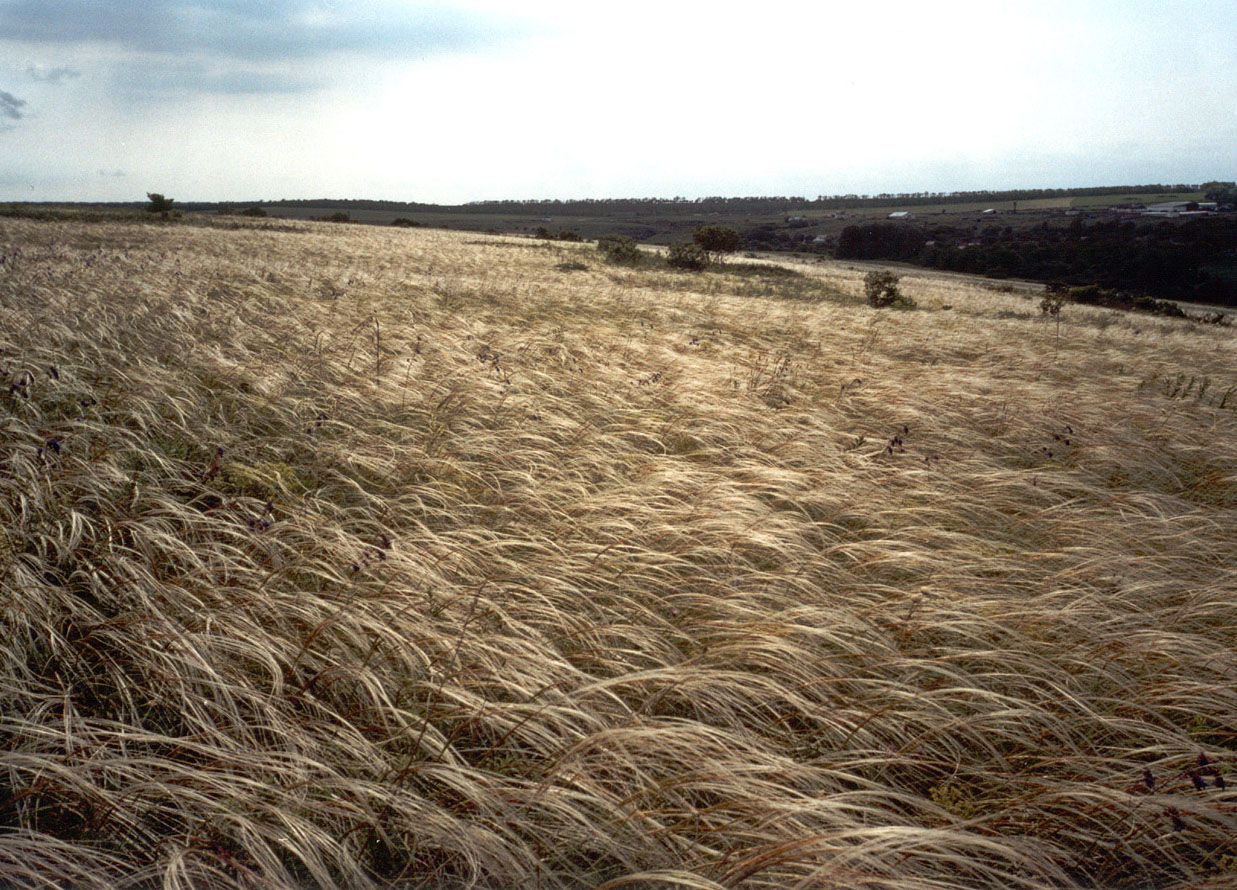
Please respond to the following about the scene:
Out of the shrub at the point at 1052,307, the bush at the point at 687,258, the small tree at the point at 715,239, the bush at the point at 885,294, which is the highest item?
the small tree at the point at 715,239

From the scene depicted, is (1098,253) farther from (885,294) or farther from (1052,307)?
(885,294)

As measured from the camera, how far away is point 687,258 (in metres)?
25.9

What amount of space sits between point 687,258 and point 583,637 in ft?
82.0

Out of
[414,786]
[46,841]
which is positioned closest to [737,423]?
[414,786]

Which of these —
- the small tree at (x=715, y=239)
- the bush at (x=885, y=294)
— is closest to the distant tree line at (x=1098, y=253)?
the small tree at (x=715, y=239)

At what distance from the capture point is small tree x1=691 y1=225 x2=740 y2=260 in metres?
31.3

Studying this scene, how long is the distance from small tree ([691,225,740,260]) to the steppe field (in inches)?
1083

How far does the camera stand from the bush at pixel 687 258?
1017 inches

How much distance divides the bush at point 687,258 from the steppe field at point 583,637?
2159 cm

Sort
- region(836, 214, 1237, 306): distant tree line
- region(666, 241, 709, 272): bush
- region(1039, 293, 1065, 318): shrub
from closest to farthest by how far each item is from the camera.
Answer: region(1039, 293, 1065, 318): shrub
region(666, 241, 709, 272): bush
region(836, 214, 1237, 306): distant tree line

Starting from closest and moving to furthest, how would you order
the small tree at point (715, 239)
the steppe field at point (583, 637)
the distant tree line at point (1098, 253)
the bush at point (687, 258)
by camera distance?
the steppe field at point (583, 637)
the bush at point (687, 258)
the small tree at point (715, 239)
the distant tree line at point (1098, 253)

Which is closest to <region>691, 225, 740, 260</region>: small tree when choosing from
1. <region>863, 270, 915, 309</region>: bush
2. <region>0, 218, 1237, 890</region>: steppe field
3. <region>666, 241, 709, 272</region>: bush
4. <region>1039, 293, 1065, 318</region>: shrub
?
<region>666, 241, 709, 272</region>: bush

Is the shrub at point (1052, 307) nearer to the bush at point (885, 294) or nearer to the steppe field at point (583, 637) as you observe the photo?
the bush at point (885, 294)

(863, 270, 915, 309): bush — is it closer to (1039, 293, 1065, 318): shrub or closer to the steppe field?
(1039, 293, 1065, 318): shrub
